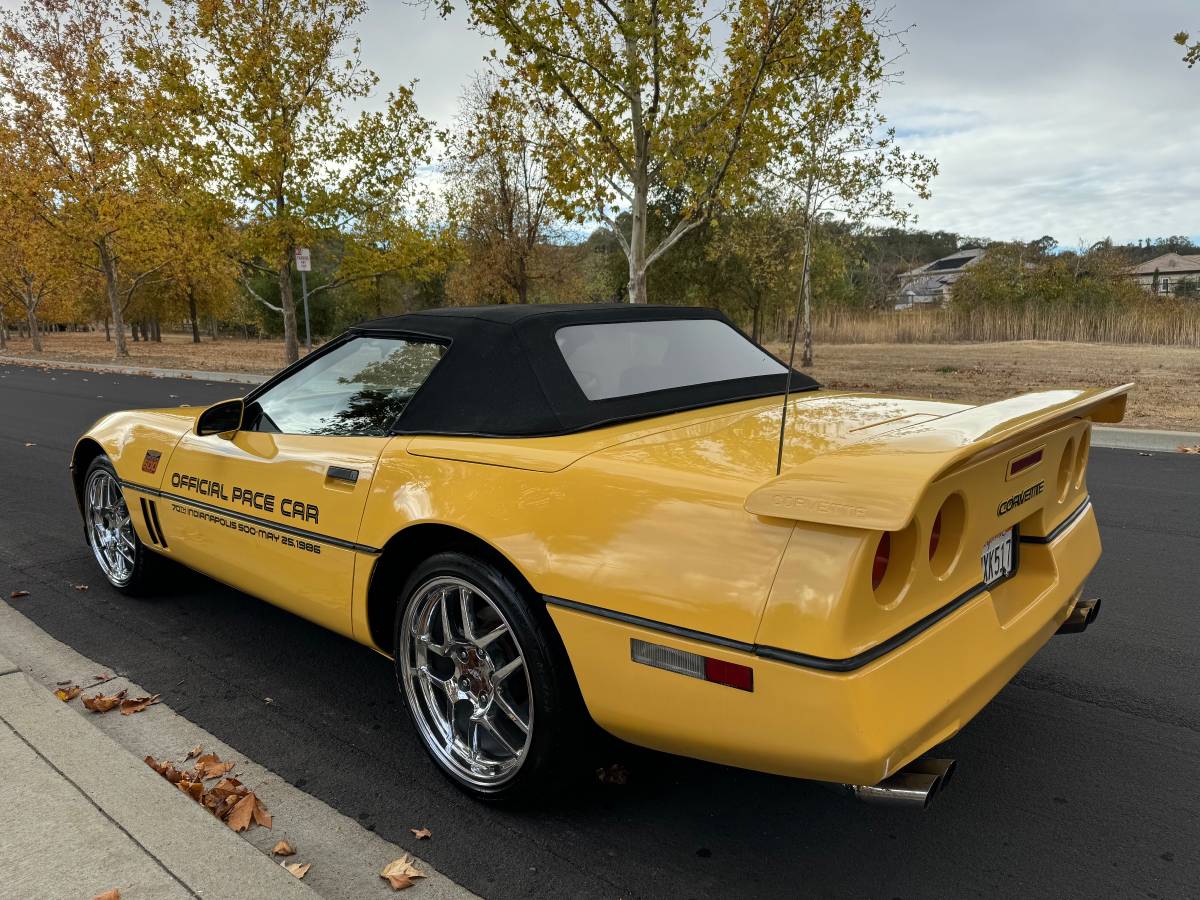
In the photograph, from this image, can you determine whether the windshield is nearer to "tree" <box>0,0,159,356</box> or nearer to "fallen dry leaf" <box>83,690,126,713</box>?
"fallen dry leaf" <box>83,690,126,713</box>

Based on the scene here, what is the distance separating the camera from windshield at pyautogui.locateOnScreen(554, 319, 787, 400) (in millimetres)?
2857

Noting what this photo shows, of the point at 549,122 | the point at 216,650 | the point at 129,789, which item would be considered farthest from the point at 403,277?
the point at 129,789

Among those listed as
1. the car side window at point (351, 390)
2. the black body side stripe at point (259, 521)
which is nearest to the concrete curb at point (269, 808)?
the black body side stripe at point (259, 521)

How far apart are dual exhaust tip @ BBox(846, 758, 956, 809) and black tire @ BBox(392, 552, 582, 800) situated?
795 millimetres

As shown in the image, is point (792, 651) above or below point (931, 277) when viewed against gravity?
below

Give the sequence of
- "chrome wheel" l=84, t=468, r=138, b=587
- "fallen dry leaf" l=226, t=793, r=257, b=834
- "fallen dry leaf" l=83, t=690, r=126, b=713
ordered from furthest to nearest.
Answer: "chrome wheel" l=84, t=468, r=138, b=587 < "fallen dry leaf" l=83, t=690, r=126, b=713 < "fallen dry leaf" l=226, t=793, r=257, b=834

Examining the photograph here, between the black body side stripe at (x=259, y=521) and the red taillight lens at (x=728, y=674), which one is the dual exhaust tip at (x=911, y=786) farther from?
the black body side stripe at (x=259, y=521)

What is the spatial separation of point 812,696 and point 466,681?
1.22m

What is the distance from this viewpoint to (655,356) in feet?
10.2

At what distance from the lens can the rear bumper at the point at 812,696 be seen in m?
1.80

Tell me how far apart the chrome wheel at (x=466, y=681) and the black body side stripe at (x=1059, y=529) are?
1.64 m

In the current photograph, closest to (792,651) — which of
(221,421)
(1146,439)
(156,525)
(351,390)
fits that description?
(351,390)

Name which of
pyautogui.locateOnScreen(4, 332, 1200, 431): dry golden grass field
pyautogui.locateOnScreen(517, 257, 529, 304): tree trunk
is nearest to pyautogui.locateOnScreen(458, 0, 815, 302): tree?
pyautogui.locateOnScreen(4, 332, 1200, 431): dry golden grass field

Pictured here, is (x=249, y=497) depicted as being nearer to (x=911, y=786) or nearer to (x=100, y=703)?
(x=100, y=703)
